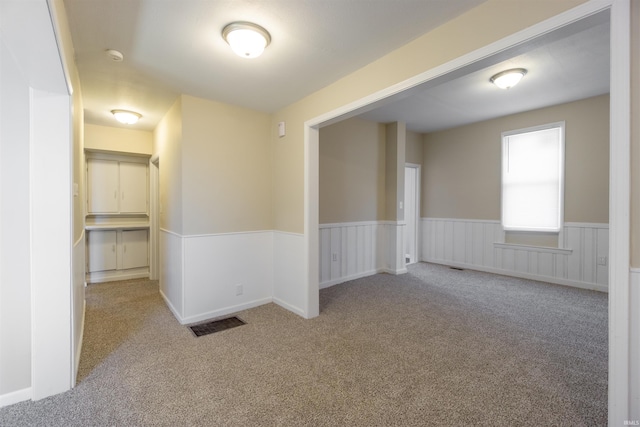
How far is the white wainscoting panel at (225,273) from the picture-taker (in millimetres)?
3160

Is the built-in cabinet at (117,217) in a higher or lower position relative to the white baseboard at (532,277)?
higher

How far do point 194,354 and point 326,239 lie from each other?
2.45 metres

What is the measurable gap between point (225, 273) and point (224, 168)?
1.22m

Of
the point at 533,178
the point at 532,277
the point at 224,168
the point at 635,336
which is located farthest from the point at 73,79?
the point at 532,277

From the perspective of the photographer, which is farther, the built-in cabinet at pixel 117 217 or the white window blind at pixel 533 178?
the built-in cabinet at pixel 117 217

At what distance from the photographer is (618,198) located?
4.27ft

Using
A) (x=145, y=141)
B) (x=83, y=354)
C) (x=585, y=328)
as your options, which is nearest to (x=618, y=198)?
(x=585, y=328)

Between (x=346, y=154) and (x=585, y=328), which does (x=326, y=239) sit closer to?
(x=346, y=154)

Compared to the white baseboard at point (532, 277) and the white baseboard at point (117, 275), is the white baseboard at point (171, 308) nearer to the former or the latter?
the white baseboard at point (117, 275)

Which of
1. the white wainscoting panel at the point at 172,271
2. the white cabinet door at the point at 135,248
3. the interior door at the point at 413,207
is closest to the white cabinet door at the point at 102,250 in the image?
the white cabinet door at the point at 135,248

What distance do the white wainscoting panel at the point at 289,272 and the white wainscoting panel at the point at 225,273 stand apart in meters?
0.11

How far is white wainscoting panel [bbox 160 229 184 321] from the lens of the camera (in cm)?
315

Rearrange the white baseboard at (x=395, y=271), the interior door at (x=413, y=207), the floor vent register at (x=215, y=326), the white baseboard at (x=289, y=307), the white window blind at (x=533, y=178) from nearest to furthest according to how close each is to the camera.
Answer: the floor vent register at (x=215, y=326), the white baseboard at (x=289, y=307), the white window blind at (x=533, y=178), the white baseboard at (x=395, y=271), the interior door at (x=413, y=207)

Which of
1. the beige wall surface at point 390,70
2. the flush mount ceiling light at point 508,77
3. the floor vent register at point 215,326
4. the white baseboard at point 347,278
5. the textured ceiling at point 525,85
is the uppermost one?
the textured ceiling at point 525,85
